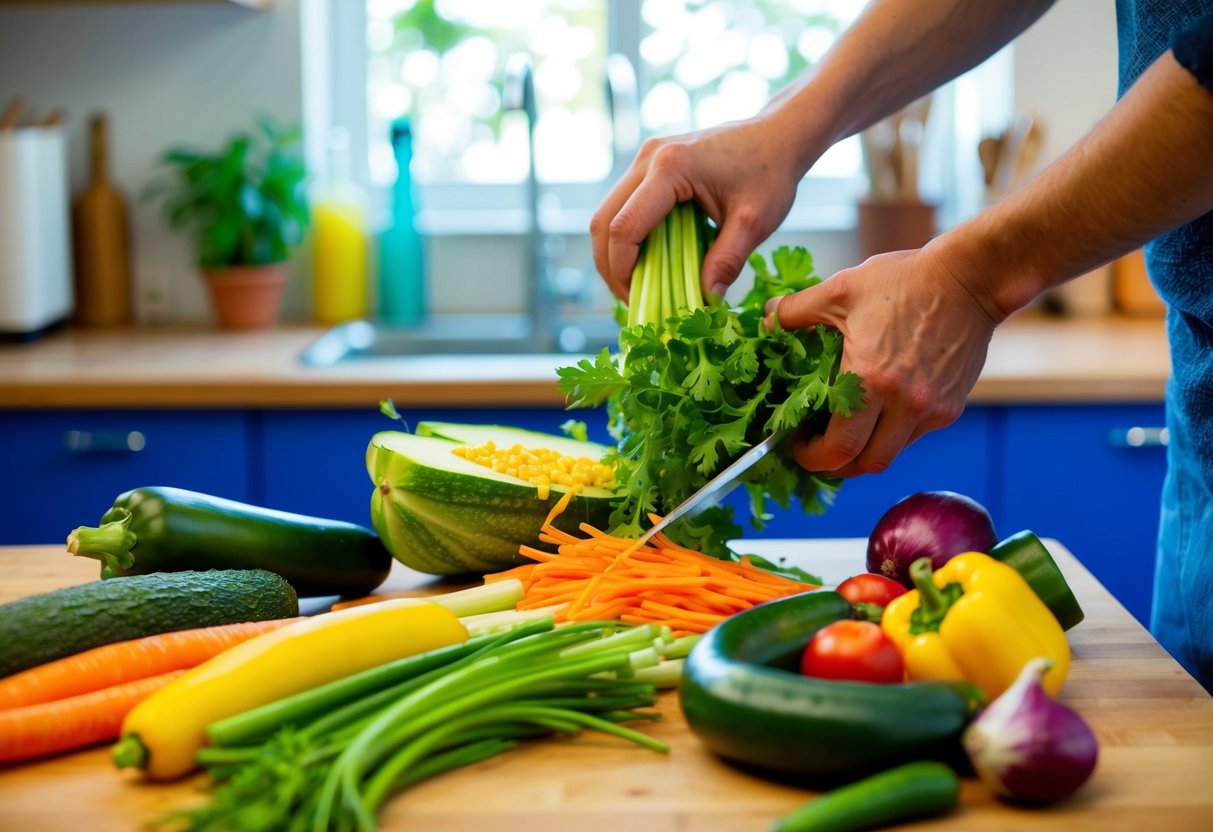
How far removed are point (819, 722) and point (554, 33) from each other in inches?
101

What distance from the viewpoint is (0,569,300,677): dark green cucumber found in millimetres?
1090

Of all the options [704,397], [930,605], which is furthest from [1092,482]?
[930,605]

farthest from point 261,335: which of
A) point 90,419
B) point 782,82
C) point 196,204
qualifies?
point 782,82

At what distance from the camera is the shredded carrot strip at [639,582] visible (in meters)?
1.20

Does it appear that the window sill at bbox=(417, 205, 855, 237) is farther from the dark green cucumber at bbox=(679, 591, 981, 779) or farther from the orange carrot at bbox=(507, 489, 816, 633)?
the dark green cucumber at bbox=(679, 591, 981, 779)

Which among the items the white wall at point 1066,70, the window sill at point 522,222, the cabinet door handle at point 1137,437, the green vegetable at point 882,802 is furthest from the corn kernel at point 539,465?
the white wall at point 1066,70

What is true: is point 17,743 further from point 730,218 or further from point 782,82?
point 782,82

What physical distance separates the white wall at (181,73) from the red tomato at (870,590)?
2085 millimetres

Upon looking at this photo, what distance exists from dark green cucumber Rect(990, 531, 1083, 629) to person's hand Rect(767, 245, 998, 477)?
18 centimetres

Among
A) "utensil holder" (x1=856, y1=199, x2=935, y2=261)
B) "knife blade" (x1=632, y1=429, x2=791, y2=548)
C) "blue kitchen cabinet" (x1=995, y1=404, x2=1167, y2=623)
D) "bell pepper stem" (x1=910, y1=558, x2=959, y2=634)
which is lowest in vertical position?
"blue kitchen cabinet" (x1=995, y1=404, x2=1167, y2=623)

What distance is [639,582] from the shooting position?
1223 mm

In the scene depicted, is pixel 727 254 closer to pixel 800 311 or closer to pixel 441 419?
pixel 800 311

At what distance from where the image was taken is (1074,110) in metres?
2.98

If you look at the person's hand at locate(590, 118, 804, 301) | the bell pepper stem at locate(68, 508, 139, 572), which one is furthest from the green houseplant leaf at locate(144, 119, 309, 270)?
the bell pepper stem at locate(68, 508, 139, 572)
